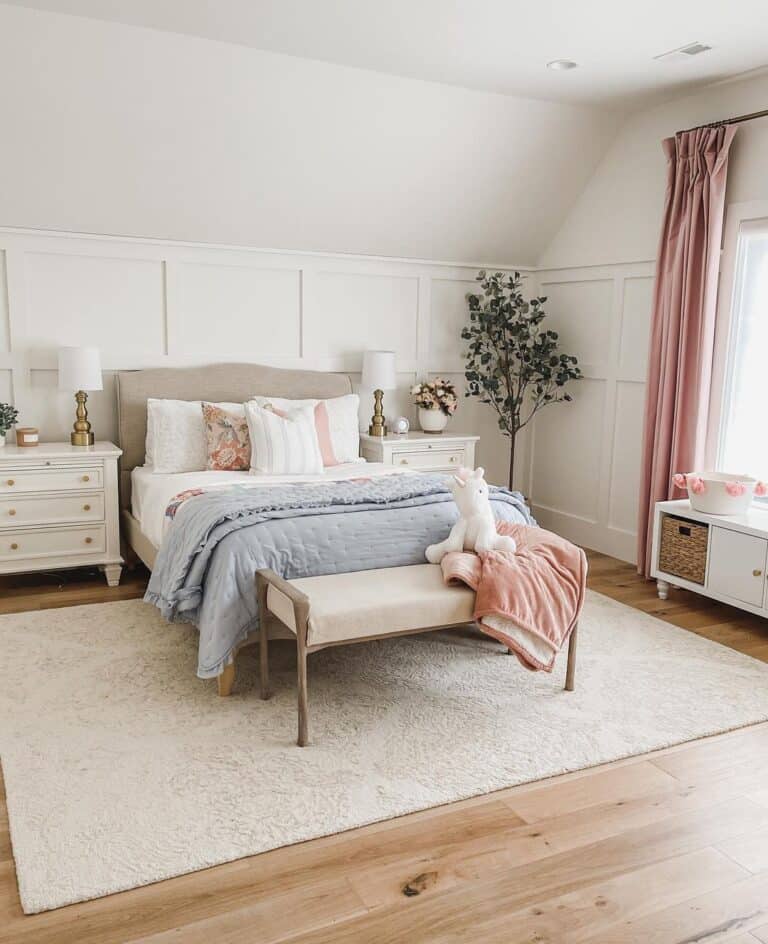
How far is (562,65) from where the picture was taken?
4180mm

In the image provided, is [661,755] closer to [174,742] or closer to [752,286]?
[174,742]

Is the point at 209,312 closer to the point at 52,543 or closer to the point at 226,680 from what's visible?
A: the point at 52,543

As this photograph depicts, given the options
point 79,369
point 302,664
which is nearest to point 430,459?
point 79,369

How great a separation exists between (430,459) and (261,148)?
6.89 feet

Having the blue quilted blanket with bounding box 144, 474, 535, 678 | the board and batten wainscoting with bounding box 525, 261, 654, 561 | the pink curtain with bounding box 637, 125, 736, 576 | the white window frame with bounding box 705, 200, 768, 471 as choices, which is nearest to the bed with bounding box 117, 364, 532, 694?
the blue quilted blanket with bounding box 144, 474, 535, 678

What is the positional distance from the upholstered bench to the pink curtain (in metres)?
1.78

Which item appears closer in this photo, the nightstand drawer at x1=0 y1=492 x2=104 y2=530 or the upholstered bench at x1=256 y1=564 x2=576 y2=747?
the upholstered bench at x1=256 y1=564 x2=576 y2=747

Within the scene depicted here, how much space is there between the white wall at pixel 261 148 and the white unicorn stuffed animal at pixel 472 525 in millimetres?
2327

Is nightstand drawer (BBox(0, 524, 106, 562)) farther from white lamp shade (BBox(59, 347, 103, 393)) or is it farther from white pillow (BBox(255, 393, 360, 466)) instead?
white pillow (BBox(255, 393, 360, 466))

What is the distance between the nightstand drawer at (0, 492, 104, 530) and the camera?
4.26 metres

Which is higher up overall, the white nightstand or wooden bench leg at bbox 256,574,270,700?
the white nightstand

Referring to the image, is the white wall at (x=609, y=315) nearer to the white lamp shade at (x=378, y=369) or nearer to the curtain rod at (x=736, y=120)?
the curtain rod at (x=736, y=120)

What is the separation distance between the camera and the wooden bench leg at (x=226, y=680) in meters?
3.15

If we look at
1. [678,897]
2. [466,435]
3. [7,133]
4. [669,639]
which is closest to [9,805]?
[678,897]
